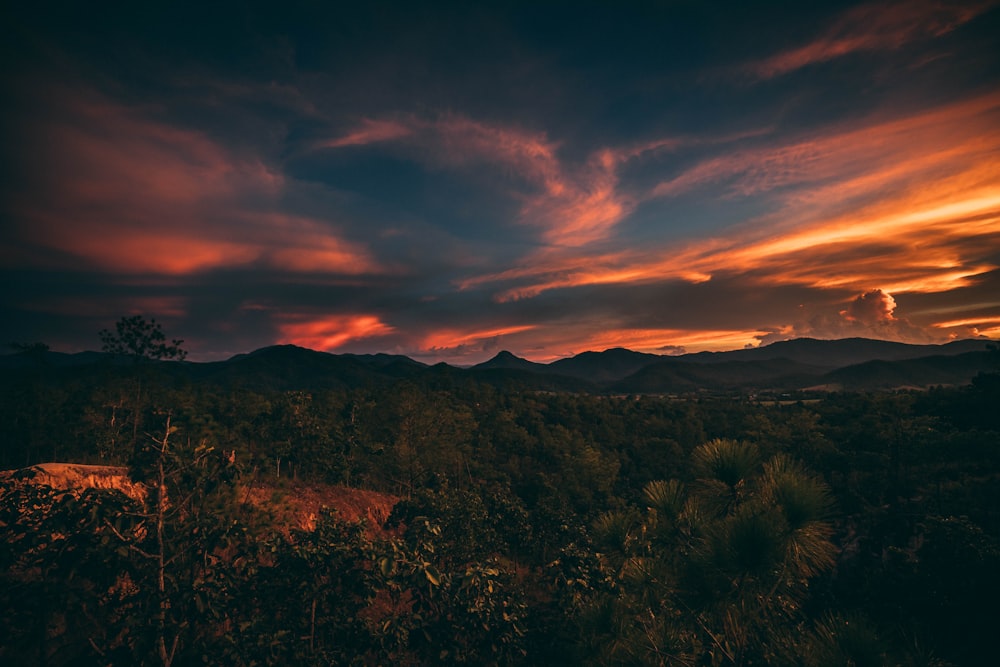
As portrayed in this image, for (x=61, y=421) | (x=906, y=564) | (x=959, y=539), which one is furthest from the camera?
(x=61, y=421)

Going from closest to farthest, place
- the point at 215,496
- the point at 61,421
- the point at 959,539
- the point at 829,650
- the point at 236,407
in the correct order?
the point at 829,650
the point at 215,496
the point at 959,539
the point at 61,421
the point at 236,407

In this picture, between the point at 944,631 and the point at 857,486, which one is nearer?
the point at 944,631

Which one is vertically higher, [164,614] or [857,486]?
[164,614]

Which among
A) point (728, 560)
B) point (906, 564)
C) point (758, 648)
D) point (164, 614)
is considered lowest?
point (906, 564)

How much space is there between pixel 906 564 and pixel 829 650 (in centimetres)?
1679

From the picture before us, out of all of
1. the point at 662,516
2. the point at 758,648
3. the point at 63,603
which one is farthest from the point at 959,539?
the point at 63,603

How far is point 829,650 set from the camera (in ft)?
15.4

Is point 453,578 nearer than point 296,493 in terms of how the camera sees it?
Yes

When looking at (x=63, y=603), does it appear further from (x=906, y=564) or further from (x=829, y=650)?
(x=906, y=564)

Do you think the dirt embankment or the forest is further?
the dirt embankment

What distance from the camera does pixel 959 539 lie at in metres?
14.5

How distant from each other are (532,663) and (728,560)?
493 cm

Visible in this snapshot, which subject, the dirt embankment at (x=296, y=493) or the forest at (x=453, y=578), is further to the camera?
the dirt embankment at (x=296, y=493)

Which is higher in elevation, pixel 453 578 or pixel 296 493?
pixel 453 578
